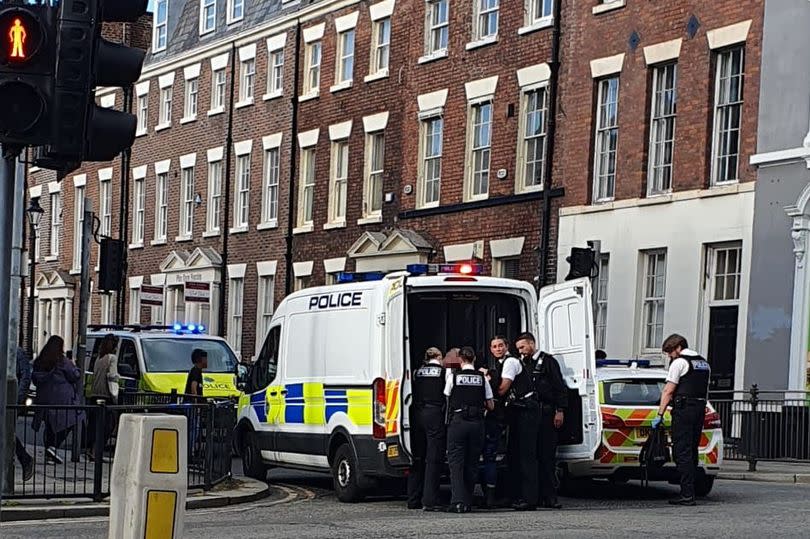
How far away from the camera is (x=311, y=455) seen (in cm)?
1939

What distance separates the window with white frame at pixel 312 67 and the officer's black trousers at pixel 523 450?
25473 mm

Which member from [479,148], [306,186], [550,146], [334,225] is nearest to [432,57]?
[479,148]

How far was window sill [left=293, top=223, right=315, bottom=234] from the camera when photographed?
41.7 metres

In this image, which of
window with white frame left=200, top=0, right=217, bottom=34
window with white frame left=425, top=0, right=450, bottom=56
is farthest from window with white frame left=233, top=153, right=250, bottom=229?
window with white frame left=425, top=0, right=450, bottom=56

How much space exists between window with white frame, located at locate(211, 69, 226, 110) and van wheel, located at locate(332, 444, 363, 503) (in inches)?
1143

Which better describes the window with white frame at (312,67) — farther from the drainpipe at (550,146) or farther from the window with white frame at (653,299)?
the window with white frame at (653,299)

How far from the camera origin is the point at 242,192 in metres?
45.3

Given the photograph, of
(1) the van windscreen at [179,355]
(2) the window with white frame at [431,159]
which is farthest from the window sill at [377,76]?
(1) the van windscreen at [179,355]

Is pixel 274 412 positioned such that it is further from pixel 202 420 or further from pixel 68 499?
pixel 68 499

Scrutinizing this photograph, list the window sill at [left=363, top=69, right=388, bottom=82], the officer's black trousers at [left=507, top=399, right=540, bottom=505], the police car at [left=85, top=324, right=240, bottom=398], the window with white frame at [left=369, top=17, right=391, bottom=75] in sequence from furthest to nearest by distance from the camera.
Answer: the window with white frame at [left=369, top=17, right=391, bottom=75] → the window sill at [left=363, top=69, right=388, bottom=82] → the police car at [left=85, top=324, right=240, bottom=398] → the officer's black trousers at [left=507, top=399, right=540, bottom=505]

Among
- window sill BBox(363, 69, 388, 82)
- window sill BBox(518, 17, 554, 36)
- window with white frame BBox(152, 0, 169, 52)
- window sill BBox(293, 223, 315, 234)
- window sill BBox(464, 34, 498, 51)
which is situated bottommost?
window sill BBox(293, 223, 315, 234)

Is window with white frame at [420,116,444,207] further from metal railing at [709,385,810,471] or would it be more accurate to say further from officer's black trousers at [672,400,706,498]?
officer's black trousers at [672,400,706,498]

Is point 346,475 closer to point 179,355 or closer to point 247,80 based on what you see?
point 179,355

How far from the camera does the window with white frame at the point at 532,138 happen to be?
109ft
